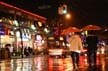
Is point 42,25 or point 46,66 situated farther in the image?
point 42,25

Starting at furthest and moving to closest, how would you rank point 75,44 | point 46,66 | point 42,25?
1. point 42,25
2. point 46,66
3. point 75,44

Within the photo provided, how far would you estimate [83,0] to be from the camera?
5697 cm

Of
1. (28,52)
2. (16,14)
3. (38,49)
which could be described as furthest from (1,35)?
(38,49)

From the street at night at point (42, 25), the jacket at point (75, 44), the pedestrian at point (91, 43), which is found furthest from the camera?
the street at night at point (42, 25)

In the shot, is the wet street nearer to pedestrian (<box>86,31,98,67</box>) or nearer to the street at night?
pedestrian (<box>86,31,98,67</box>)

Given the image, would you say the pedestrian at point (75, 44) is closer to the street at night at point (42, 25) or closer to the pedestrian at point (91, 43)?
the pedestrian at point (91, 43)

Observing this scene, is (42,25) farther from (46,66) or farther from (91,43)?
(91,43)

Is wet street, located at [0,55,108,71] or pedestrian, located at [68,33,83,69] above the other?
pedestrian, located at [68,33,83,69]

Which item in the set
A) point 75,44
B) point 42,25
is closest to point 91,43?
point 75,44

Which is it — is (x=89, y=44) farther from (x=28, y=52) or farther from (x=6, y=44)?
(x=28, y=52)

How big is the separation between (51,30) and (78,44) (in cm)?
3991

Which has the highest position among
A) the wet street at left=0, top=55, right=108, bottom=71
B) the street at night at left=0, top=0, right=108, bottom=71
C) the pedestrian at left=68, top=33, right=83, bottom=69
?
the street at night at left=0, top=0, right=108, bottom=71

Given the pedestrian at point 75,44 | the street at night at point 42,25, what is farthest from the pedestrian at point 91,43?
the street at night at point 42,25

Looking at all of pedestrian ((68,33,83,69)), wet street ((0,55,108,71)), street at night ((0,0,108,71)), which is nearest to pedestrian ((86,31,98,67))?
wet street ((0,55,108,71))
